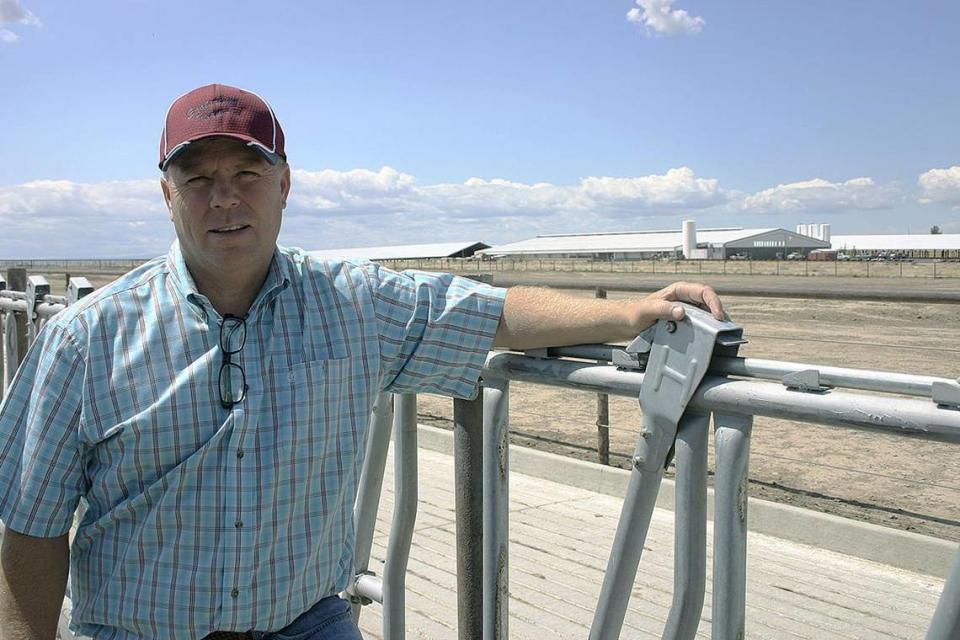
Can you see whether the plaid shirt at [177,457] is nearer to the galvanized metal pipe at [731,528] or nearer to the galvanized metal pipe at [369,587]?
the galvanized metal pipe at [369,587]

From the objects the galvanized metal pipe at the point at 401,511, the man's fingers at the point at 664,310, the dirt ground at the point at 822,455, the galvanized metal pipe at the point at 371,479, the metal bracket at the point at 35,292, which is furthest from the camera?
the dirt ground at the point at 822,455

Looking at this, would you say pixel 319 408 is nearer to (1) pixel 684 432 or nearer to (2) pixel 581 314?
(2) pixel 581 314

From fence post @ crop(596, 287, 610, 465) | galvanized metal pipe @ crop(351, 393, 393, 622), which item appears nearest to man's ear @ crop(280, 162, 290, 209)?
galvanized metal pipe @ crop(351, 393, 393, 622)

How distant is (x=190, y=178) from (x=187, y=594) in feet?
2.68

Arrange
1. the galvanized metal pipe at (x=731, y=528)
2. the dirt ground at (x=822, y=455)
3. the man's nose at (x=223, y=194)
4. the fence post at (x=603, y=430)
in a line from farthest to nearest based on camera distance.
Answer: the fence post at (x=603, y=430)
the dirt ground at (x=822, y=455)
the man's nose at (x=223, y=194)
the galvanized metal pipe at (x=731, y=528)

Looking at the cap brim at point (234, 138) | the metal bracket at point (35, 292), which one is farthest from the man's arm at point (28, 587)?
the metal bracket at point (35, 292)

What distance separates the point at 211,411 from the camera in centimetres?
174

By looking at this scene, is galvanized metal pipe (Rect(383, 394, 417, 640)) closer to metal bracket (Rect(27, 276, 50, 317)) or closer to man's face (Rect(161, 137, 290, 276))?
man's face (Rect(161, 137, 290, 276))

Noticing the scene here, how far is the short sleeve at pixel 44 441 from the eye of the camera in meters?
1.70

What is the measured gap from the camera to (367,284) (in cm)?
196

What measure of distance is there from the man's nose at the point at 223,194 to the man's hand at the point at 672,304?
818 millimetres

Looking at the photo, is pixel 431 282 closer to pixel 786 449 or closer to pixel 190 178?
pixel 190 178

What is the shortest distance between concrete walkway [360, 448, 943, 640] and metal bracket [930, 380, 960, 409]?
80.0 inches

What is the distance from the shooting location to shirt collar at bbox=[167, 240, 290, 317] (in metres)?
1.80
